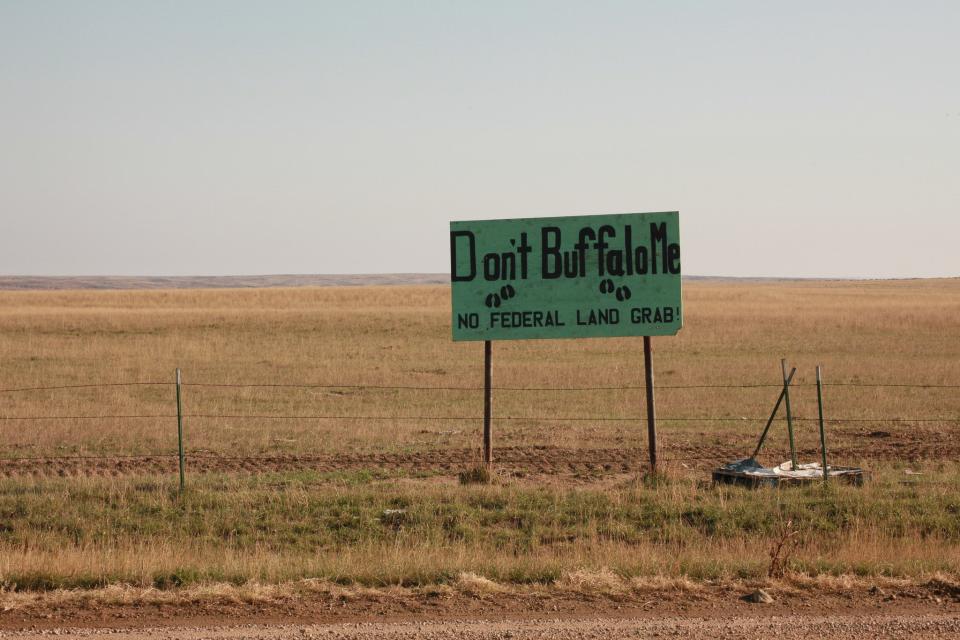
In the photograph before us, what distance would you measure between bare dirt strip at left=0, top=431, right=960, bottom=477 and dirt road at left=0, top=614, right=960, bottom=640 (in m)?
7.77

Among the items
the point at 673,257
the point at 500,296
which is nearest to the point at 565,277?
the point at 500,296

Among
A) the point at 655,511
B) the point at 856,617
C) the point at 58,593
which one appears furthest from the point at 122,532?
the point at 856,617

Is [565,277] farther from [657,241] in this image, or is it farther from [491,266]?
[657,241]

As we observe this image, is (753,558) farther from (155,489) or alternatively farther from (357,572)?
(155,489)

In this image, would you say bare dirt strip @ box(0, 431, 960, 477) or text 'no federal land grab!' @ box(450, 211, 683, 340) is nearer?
text 'no federal land grab!' @ box(450, 211, 683, 340)

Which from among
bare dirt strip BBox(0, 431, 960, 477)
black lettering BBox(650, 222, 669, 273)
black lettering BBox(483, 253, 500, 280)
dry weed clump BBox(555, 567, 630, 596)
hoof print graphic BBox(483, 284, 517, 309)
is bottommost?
bare dirt strip BBox(0, 431, 960, 477)

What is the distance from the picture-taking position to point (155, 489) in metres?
13.5

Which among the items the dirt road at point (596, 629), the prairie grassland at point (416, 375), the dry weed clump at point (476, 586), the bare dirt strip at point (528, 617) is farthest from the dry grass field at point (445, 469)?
the dirt road at point (596, 629)

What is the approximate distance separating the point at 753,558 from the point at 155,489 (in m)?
7.87

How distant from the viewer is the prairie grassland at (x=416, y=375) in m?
19.5

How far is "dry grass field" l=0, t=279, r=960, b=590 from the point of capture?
981 centimetres

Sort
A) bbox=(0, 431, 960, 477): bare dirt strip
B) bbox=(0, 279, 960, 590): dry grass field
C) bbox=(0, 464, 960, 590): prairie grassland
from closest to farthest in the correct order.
Result: 1. bbox=(0, 464, 960, 590): prairie grassland
2. bbox=(0, 279, 960, 590): dry grass field
3. bbox=(0, 431, 960, 477): bare dirt strip

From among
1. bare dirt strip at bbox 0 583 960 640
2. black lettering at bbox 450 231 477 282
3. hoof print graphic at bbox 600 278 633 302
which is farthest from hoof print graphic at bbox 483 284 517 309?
bare dirt strip at bbox 0 583 960 640

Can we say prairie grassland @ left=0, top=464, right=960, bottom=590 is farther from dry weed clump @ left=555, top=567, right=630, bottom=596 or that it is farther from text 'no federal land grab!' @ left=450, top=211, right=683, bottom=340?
text 'no federal land grab!' @ left=450, top=211, right=683, bottom=340
